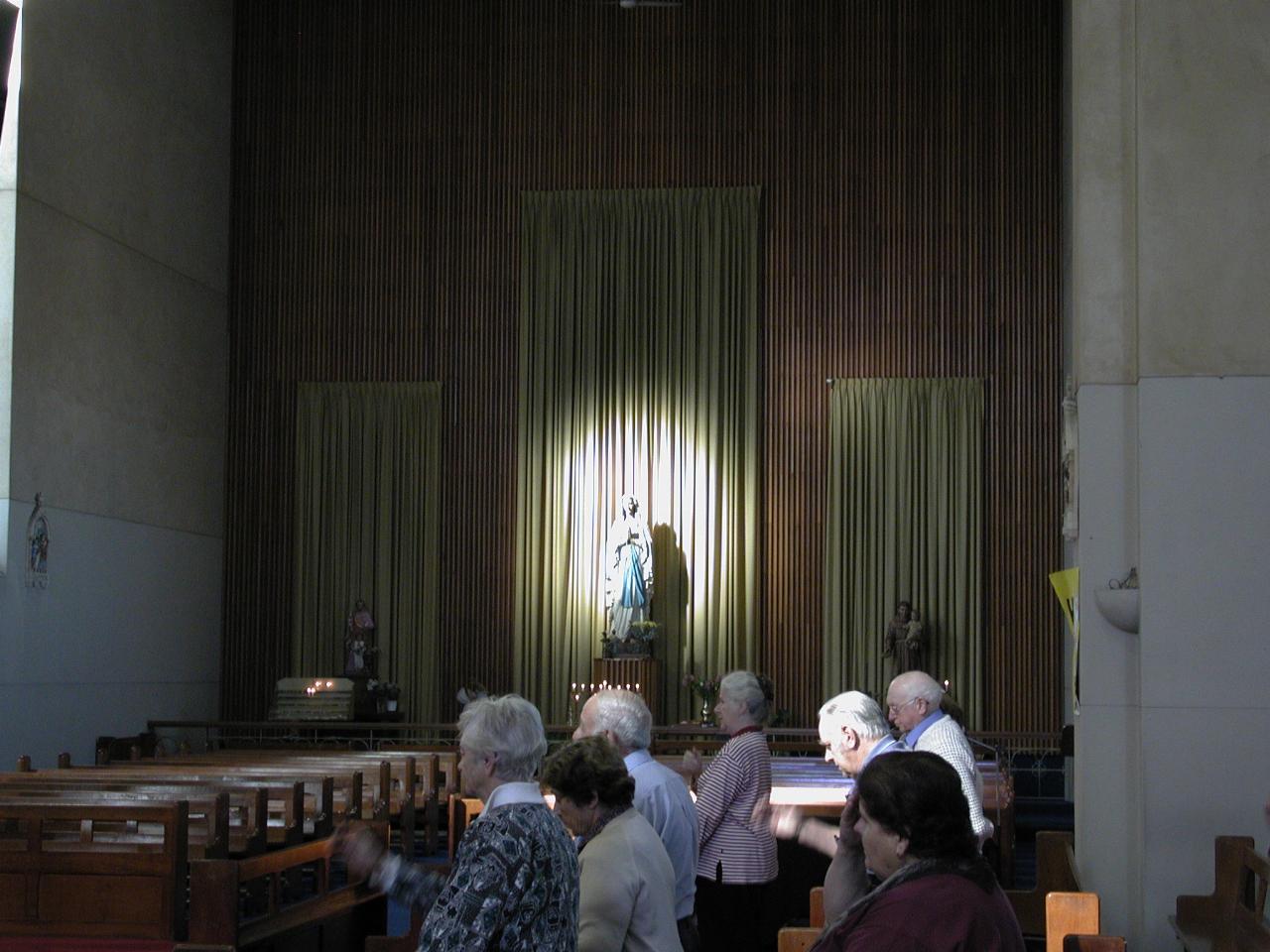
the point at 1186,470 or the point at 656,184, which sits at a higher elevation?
the point at 656,184

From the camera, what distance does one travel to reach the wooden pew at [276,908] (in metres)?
5.36

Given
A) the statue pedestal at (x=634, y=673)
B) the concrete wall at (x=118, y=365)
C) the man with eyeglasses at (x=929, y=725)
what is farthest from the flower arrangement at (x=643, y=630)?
the man with eyeglasses at (x=929, y=725)

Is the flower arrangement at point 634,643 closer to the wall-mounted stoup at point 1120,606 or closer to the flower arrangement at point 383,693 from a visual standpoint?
the flower arrangement at point 383,693

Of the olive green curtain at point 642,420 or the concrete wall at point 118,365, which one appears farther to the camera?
the olive green curtain at point 642,420

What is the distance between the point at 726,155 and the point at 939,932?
1517 centimetres

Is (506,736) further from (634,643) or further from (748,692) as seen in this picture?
(634,643)

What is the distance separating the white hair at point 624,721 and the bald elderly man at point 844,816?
448 mm

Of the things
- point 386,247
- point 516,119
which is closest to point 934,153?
point 516,119

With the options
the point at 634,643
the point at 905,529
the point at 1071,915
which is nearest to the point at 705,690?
the point at 634,643

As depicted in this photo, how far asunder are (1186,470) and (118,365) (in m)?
11.9

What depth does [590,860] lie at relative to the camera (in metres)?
3.86

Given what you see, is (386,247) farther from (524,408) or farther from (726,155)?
(726,155)

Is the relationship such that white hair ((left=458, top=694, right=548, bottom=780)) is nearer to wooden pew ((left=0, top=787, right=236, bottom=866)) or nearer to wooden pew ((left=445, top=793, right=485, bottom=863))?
wooden pew ((left=0, top=787, right=236, bottom=866))

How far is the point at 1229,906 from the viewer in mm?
5246
